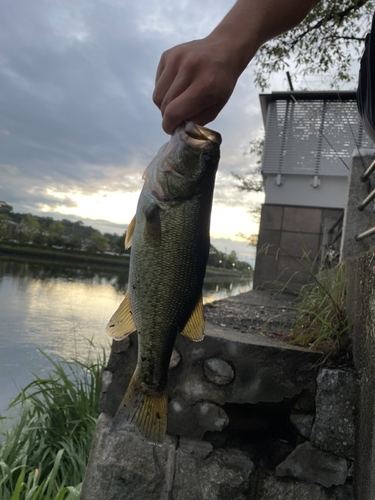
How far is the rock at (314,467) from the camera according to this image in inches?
86.4

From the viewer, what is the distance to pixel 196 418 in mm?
2445

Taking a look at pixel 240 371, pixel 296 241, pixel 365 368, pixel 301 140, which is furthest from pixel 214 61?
pixel 301 140

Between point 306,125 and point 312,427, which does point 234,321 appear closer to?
point 312,427

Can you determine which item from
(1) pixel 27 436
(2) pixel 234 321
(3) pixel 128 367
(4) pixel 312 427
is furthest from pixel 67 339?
(4) pixel 312 427

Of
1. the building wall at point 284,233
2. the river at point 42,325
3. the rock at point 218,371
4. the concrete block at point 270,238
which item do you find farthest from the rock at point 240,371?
the concrete block at point 270,238

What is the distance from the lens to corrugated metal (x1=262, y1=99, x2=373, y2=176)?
11.5 metres

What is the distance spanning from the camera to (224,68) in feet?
3.88

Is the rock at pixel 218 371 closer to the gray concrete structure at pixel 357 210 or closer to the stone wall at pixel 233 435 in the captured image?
the stone wall at pixel 233 435

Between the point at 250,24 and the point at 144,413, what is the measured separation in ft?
4.40

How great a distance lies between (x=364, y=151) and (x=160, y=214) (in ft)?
10.4

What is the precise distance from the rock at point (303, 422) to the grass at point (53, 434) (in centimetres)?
178

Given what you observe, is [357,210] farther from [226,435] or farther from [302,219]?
[302,219]

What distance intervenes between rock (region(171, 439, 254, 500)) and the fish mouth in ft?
6.11

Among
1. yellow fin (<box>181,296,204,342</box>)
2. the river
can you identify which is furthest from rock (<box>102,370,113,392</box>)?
the river
